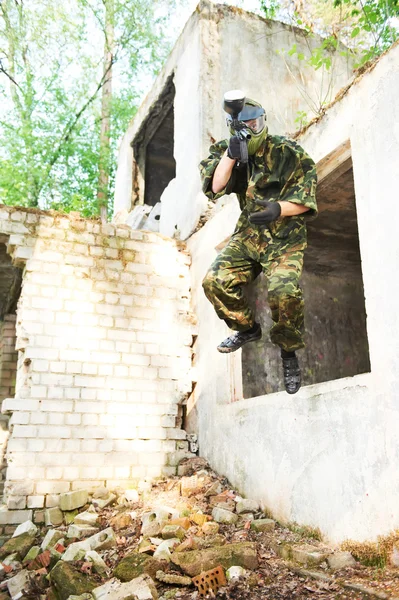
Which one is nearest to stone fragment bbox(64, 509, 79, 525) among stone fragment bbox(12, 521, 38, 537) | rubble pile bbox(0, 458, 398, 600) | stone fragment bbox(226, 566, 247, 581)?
rubble pile bbox(0, 458, 398, 600)

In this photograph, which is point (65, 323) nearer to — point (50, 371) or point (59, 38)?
point (50, 371)

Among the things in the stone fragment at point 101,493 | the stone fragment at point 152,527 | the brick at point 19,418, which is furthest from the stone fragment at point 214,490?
the brick at point 19,418

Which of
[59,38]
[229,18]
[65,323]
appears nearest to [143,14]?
[59,38]

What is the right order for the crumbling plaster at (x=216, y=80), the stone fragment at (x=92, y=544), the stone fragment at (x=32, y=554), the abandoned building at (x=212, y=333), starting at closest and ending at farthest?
the abandoned building at (x=212, y=333) < the stone fragment at (x=92, y=544) < the stone fragment at (x=32, y=554) < the crumbling plaster at (x=216, y=80)

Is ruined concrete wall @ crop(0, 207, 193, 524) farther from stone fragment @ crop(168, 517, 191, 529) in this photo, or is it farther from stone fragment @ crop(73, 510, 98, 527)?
stone fragment @ crop(168, 517, 191, 529)

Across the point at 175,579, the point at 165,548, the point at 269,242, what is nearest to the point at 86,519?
the point at 165,548

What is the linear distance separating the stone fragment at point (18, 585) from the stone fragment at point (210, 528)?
1387mm

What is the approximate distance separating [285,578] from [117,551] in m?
1.53

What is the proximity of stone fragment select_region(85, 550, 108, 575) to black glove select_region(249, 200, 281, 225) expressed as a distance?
105 inches

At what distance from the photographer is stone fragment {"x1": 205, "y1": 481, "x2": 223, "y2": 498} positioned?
16.0 feet

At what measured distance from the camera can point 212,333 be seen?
5.79 metres

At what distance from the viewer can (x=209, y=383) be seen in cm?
577

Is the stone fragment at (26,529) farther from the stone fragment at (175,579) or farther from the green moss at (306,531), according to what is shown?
the green moss at (306,531)

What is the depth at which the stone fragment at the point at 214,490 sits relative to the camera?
16.0ft
